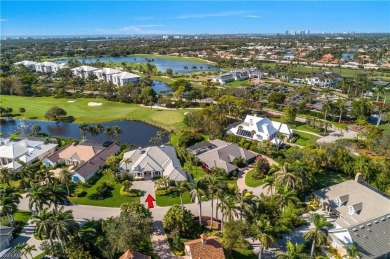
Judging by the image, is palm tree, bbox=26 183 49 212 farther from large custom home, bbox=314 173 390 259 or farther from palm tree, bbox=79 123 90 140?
large custom home, bbox=314 173 390 259

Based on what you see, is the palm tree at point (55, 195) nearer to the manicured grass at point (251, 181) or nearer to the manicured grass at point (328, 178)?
the manicured grass at point (251, 181)

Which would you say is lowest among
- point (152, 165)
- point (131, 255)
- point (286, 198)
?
point (152, 165)

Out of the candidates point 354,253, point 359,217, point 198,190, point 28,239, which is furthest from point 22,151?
point 359,217

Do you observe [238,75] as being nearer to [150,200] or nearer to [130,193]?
[130,193]

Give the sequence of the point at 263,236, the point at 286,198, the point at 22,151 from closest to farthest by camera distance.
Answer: the point at 263,236 → the point at 286,198 → the point at 22,151

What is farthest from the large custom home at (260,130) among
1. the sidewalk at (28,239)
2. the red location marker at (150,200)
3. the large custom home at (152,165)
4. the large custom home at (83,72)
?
the large custom home at (83,72)

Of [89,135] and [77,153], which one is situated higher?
[77,153]

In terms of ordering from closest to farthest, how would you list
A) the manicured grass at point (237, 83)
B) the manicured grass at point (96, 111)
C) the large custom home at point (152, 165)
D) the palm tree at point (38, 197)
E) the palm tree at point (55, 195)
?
the palm tree at point (38, 197) → the palm tree at point (55, 195) → the large custom home at point (152, 165) → the manicured grass at point (96, 111) → the manicured grass at point (237, 83)
